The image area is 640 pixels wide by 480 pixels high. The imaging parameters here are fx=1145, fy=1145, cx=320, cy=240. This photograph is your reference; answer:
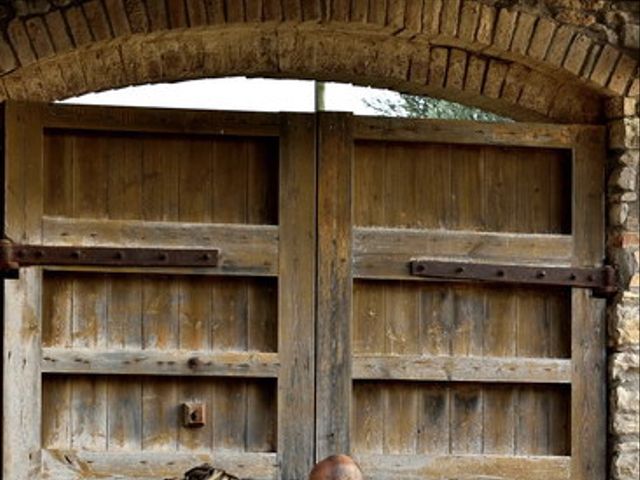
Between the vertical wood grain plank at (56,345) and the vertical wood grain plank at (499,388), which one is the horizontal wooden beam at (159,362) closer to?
the vertical wood grain plank at (56,345)

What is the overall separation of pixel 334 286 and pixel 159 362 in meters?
0.71

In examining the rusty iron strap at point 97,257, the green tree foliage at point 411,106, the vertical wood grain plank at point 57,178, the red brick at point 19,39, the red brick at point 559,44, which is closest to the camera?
the red brick at point 19,39

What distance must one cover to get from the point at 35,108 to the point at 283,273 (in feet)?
3.56

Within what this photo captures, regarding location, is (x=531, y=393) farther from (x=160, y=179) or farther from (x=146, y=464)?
(x=160, y=179)

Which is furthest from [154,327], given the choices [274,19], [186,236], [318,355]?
[274,19]

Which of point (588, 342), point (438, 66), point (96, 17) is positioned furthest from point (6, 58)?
point (588, 342)

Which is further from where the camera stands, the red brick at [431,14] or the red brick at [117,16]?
the red brick at [431,14]

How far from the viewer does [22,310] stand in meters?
4.11

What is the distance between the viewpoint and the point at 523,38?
4.30m

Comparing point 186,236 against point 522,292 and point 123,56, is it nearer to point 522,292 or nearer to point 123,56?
point 123,56

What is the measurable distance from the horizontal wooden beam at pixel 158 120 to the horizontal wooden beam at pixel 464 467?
4.30 ft

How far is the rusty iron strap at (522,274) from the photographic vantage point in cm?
435

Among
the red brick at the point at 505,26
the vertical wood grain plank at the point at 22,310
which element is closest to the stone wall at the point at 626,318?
the red brick at the point at 505,26

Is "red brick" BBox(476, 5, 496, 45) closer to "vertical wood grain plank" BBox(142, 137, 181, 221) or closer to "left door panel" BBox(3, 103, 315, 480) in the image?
"left door panel" BBox(3, 103, 315, 480)
